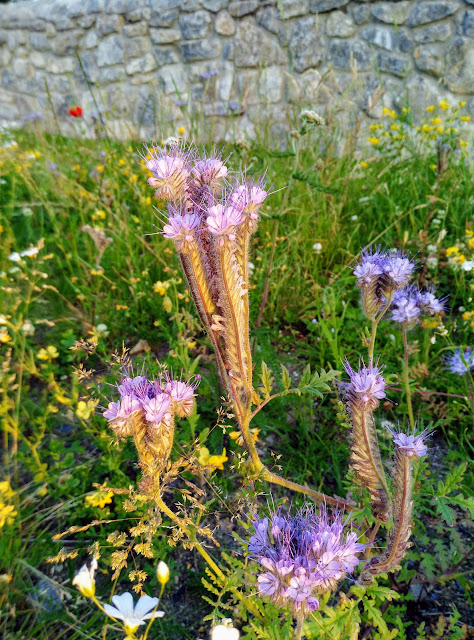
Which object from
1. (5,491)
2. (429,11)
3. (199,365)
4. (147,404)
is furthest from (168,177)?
(429,11)

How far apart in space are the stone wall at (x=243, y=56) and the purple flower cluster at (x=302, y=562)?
2750mm

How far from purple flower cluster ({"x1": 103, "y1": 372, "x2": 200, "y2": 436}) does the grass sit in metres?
0.36

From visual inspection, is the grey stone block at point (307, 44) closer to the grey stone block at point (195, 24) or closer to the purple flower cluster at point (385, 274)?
the grey stone block at point (195, 24)

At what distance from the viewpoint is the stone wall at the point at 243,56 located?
4.21 metres

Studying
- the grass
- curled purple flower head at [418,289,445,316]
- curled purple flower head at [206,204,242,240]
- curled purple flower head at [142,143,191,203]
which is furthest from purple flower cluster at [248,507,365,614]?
curled purple flower head at [418,289,445,316]

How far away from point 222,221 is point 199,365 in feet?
5.10

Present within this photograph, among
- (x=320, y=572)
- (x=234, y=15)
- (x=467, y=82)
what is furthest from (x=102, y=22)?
(x=320, y=572)

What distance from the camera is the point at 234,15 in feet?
17.5

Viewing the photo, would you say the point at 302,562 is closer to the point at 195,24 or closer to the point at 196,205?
the point at 196,205

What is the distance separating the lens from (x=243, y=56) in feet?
17.8

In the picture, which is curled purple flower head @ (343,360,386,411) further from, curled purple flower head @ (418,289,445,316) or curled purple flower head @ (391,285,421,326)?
curled purple flower head @ (418,289,445,316)

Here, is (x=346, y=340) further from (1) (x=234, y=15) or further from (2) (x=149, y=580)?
(1) (x=234, y=15)

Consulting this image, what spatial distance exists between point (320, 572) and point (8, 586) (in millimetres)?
1173

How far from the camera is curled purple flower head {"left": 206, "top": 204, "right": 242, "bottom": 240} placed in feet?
3.28
